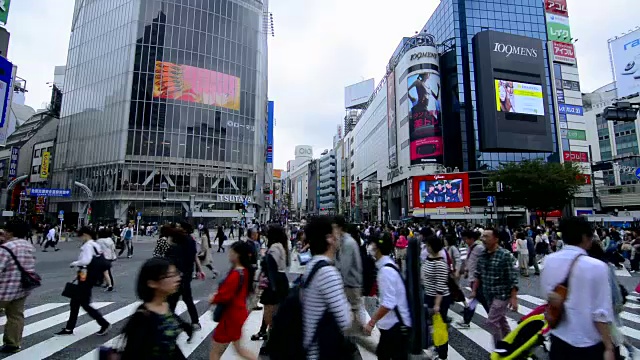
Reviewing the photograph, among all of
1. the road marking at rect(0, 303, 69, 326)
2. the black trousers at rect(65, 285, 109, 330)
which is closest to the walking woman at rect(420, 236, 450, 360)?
the black trousers at rect(65, 285, 109, 330)

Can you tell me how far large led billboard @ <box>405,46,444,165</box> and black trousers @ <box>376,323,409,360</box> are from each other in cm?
5080

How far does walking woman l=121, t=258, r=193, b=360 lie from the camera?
83.4 inches

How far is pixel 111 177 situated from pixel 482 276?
47.6 metres

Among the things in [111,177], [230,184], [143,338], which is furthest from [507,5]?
[143,338]

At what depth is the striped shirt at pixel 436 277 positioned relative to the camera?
4816mm

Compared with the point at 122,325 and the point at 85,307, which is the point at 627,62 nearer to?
the point at 122,325

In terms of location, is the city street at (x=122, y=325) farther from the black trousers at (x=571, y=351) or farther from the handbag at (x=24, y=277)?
the black trousers at (x=571, y=351)

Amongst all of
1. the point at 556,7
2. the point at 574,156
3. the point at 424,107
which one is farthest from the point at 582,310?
the point at 556,7

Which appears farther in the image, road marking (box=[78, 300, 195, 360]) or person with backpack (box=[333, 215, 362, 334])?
person with backpack (box=[333, 215, 362, 334])

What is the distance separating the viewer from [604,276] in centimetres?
258

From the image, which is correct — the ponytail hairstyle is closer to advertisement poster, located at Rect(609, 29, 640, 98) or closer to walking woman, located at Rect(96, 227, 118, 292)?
walking woman, located at Rect(96, 227, 118, 292)

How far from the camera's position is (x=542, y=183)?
37.8 m

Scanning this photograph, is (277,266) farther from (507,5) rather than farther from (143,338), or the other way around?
(507,5)

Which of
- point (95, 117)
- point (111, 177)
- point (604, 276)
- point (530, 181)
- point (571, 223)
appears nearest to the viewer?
point (604, 276)
